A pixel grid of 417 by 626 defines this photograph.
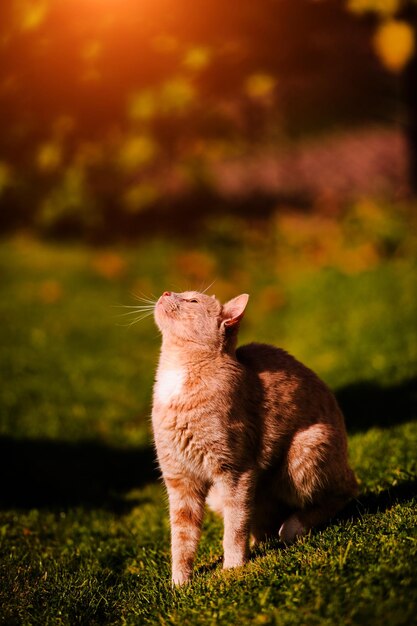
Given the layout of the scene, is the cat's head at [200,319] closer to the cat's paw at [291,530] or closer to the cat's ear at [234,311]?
the cat's ear at [234,311]

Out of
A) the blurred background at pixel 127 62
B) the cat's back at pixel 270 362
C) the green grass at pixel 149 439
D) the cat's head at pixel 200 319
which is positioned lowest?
the green grass at pixel 149 439

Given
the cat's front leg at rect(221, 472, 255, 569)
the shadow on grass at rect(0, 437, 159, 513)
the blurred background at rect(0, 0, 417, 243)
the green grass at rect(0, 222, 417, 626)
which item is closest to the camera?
the green grass at rect(0, 222, 417, 626)

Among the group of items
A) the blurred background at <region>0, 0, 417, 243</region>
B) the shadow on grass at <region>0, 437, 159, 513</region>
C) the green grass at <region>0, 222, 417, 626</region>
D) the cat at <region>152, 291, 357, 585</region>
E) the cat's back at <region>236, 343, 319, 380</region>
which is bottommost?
the shadow on grass at <region>0, 437, 159, 513</region>

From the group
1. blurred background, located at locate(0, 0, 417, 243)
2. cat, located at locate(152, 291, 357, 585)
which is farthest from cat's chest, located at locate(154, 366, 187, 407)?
blurred background, located at locate(0, 0, 417, 243)

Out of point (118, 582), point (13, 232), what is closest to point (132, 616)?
point (118, 582)

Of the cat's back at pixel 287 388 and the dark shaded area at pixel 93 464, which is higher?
the cat's back at pixel 287 388

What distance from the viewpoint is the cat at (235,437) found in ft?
11.9

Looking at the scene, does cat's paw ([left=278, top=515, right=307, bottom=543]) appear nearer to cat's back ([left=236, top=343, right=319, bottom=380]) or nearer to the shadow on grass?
cat's back ([left=236, top=343, right=319, bottom=380])

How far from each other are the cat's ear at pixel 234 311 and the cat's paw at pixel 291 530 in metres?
1.15

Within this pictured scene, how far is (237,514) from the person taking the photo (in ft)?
11.8

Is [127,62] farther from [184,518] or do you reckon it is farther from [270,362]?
[184,518]

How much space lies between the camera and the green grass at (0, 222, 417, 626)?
3.20 metres

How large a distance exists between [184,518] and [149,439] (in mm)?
2655

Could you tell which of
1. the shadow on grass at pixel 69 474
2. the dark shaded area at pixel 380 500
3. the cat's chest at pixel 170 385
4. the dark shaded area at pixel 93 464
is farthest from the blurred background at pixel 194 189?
the dark shaded area at pixel 380 500
